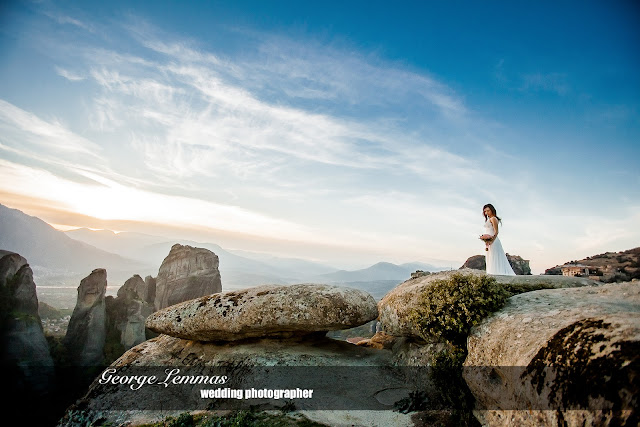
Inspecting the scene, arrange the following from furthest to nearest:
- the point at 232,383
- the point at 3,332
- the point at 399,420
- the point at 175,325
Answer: the point at 3,332
the point at 175,325
the point at 232,383
the point at 399,420

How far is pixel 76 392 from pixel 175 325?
61867 millimetres

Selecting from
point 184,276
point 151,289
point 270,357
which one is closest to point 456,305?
point 270,357

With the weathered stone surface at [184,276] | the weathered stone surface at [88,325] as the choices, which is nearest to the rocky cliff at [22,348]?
the weathered stone surface at [88,325]

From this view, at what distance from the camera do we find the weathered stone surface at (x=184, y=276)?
285 feet

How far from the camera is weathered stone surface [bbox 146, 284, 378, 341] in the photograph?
13.4m

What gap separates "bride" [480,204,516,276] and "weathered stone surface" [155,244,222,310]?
83328mm

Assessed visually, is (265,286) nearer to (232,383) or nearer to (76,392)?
(232,383)

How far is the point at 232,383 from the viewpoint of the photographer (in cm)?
1265

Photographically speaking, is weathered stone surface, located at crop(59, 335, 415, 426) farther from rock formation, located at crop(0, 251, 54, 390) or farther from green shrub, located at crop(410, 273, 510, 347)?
rock formation, located at crop(0, 251, 54, 390)

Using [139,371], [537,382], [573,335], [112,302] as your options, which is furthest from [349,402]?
[112,302]

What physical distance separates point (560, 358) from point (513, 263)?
33.2m

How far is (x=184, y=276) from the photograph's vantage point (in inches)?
3477

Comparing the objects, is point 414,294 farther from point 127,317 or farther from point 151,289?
point 151,289

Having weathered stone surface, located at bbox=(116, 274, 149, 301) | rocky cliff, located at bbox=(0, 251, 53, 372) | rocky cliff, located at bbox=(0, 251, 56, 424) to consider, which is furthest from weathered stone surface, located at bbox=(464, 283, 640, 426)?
weathered stone surface, located at bbox=(116, 274, 149, 301)
